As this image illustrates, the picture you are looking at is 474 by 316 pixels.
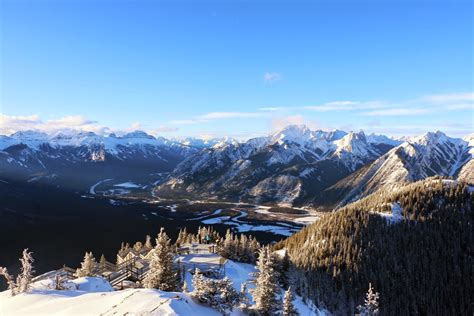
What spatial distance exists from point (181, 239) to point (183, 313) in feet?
396

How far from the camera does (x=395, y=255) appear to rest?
136 metres

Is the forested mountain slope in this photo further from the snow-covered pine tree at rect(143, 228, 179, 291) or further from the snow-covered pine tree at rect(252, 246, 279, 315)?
the snow-covered pine tree at rect(252, 246, 279, 315)

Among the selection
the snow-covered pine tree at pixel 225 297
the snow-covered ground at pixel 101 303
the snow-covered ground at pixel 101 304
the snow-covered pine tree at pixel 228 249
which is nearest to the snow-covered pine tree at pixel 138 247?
the snow-covered pine tree at pixel 228 249

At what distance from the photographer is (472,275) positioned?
135 m

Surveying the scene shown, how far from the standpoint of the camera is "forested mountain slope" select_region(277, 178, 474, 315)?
124m

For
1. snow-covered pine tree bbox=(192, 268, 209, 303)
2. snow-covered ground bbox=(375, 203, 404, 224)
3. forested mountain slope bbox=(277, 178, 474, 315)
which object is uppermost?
snow-covered pine tree bbox=(192, 268, 209, 303)

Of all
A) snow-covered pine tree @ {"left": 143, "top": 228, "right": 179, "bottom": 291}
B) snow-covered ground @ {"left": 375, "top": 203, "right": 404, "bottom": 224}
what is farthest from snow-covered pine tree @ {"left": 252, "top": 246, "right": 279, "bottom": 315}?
snow-covered ground @ {"left": 375, "top": 203, "right": 404, "bottom": 224}

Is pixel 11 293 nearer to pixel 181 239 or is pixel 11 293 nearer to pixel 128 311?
pixel 128 311

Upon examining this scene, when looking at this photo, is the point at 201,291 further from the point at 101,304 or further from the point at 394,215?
the point at 394,215

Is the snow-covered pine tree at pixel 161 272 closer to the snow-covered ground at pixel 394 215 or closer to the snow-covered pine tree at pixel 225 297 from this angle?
the snow-covered pine tree at pixel 225 297

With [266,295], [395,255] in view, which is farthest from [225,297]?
[395,255]

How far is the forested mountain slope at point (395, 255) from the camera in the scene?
4870 inches

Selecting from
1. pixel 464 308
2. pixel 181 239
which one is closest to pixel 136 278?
pixel 181 239

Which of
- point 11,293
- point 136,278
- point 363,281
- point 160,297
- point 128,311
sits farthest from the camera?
point 363,281
